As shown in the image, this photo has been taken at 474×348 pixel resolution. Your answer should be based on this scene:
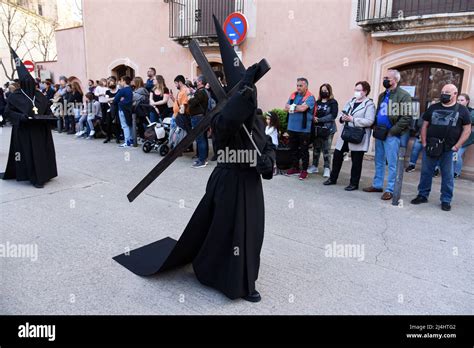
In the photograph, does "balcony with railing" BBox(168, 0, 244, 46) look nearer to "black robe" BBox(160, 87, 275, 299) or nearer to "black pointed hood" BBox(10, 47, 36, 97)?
"black pointed hood" BBox(10, 47, 36, 97)

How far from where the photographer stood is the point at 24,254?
3.90 meters

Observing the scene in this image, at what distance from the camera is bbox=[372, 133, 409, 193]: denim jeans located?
6070 millimetres

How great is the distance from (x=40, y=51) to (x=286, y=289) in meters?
32.0

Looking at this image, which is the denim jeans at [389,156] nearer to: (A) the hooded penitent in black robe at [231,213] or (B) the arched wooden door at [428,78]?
(B) the arched wooden door at [428,78]

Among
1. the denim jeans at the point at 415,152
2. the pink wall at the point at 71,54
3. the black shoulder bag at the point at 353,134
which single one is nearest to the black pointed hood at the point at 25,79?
the black shoulder bag at the point at 353,134

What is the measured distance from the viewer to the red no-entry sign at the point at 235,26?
10492mm

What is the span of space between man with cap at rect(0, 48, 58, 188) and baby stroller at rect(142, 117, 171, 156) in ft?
9.83

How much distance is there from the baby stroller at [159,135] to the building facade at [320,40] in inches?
130

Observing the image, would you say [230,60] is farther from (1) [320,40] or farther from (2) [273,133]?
(1) [320,40]

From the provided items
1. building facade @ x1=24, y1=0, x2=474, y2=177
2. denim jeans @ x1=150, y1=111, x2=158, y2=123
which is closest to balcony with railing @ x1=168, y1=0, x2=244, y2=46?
building facade @ x1=24, y1=0, x2=474, y2=177

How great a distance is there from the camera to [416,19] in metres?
7.81

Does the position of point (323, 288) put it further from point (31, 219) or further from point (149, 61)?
point (149, 61)

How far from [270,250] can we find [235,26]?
8275 mm

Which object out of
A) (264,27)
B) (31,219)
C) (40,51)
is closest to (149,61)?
(264,27)
